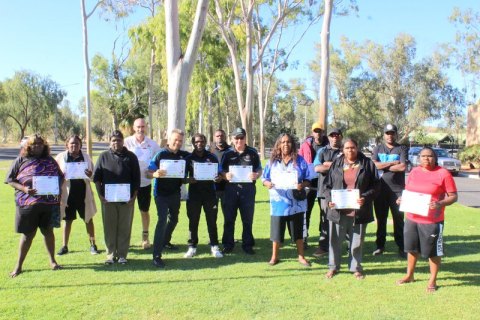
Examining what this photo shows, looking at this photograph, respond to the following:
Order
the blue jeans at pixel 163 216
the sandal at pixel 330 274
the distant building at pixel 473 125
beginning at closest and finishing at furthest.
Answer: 1. the sandal at pixel 330 274
2. the blue jeans at pixel 163 216
3. the distant building at pixel 473 125

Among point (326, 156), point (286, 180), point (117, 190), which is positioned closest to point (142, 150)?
point (117, 190)

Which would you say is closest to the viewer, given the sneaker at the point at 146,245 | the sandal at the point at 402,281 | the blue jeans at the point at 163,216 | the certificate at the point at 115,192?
the sandal at the point at 402,281

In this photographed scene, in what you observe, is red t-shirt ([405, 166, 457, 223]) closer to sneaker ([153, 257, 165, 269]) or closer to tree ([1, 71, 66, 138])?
sneaker ([153, 257, 165, 269])

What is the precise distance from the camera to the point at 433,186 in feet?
17.2

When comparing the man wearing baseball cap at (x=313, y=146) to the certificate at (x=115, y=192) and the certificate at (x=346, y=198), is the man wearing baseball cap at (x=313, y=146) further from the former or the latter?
the certificate at (x=115, y=192)

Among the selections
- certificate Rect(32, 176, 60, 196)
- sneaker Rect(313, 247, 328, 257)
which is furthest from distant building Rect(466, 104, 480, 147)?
certificate Rect(32, 176, 60, 196)

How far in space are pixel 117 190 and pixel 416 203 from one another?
13.0 feet

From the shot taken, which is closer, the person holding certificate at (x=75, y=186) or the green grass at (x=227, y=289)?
the green grass at (x=227, y=289)

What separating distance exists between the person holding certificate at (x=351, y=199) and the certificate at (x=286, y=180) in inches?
19.5

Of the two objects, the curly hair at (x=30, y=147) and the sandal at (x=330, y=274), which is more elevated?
the curly hair at (x=30, y=147)

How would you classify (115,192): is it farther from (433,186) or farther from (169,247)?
(433,186)

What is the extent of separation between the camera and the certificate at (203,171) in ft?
21.6

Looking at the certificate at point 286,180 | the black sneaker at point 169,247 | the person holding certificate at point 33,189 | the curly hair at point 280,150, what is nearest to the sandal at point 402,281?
the certificate at point 286,180

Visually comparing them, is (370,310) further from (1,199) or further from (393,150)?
(1,199)
